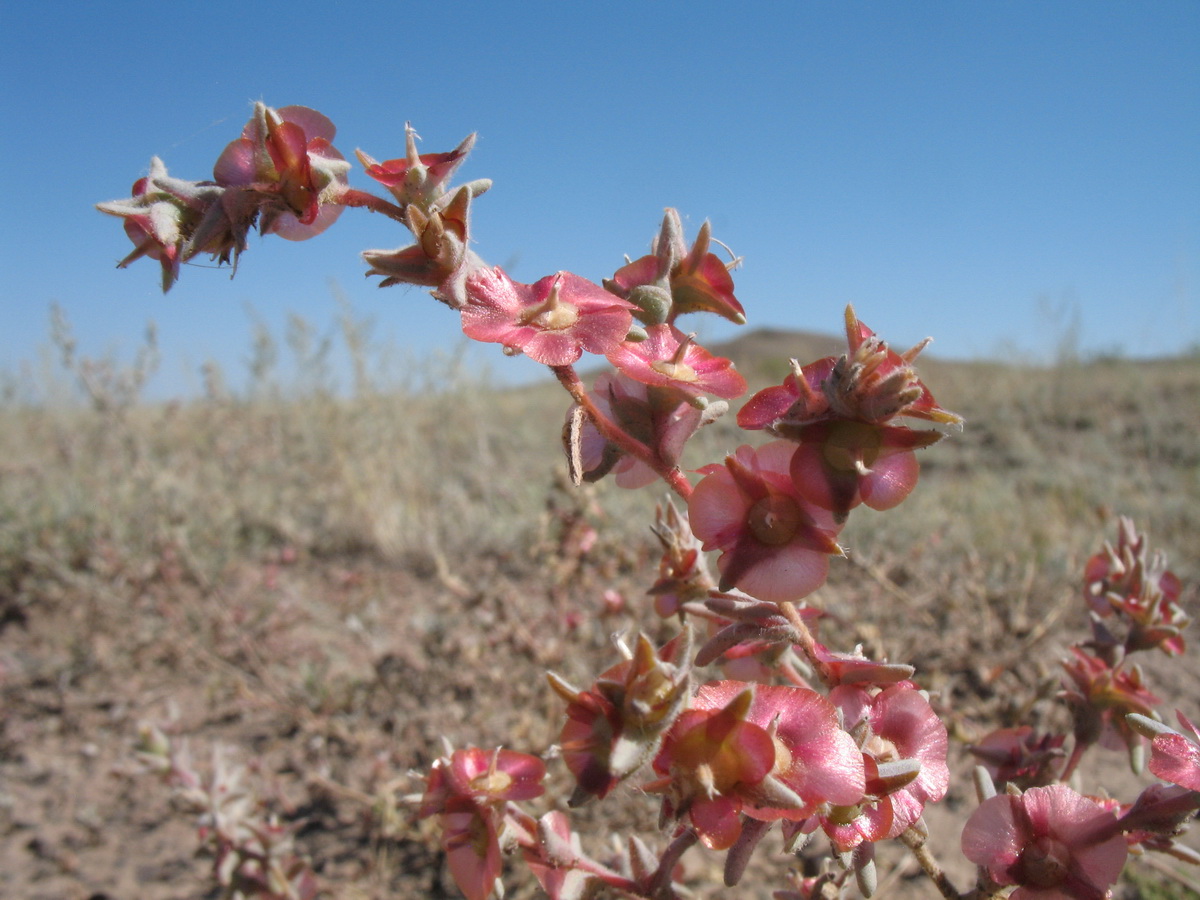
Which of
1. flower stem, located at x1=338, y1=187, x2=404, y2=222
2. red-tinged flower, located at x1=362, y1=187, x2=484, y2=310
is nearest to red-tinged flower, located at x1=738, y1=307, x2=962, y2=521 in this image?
red-tinged flower, located at x1=362, y1=187, x2=484, y2=310

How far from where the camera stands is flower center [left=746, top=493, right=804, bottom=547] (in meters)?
0.74

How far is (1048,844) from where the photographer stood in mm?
810

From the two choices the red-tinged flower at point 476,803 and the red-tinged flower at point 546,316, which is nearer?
the red-tinged flower at point 546,316

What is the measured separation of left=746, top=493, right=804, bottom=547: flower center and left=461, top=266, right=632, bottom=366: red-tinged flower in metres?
0.22

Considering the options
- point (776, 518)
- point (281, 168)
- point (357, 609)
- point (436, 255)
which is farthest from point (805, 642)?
point (357, 609)

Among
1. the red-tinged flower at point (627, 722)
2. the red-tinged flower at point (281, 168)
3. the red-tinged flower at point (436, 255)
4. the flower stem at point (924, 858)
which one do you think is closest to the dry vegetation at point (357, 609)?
the flower stem at point (924, 858)

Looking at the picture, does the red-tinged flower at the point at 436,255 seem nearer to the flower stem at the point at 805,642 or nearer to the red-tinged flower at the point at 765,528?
the red-tinged flower at the point at 765,528

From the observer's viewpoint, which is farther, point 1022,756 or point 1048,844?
point 1022,756

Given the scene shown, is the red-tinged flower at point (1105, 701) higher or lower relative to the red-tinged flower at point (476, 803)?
higher

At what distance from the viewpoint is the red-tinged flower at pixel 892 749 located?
73 cm

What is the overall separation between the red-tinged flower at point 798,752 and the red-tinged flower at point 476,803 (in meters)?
0.30

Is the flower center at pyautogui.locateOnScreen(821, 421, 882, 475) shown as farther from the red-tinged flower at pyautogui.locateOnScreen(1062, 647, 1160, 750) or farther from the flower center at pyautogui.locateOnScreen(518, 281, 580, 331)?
the red-tinged flower at pyautogui.locateOnScreen(1062, 647, 1160, 750)

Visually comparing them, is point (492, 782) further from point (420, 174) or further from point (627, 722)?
point (420, 174)

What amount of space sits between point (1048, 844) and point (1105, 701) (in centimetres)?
38
